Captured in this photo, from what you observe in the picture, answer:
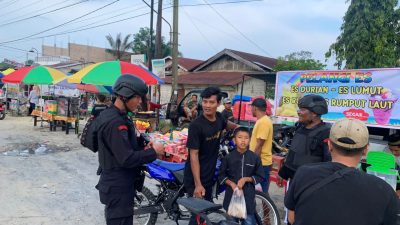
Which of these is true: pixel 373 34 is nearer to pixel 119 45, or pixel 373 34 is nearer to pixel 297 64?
pixel 297 64

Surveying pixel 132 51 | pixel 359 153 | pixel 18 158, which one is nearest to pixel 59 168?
pixel 18 158

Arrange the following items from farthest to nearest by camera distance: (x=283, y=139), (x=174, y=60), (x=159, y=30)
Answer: (x=159, y=30) < (x=174, y=60) < (x=283, y=139)

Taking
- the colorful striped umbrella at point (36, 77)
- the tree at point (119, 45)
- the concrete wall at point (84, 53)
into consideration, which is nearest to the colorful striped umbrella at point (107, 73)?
the colorful striped umbrella at point (36, 77)

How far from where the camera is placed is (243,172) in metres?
3.99

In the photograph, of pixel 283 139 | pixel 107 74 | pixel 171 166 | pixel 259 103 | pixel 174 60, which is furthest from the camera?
pixel 174 60

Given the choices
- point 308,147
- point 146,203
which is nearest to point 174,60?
point 146,203

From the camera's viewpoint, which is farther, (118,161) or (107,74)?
(107,74)

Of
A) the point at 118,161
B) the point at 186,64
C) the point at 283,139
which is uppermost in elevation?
the point at 186,64

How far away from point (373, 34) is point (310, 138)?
12380 millimetres

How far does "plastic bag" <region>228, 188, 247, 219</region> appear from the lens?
3803 millimetres

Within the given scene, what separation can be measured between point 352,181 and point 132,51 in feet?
151

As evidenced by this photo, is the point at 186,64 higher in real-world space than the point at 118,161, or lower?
higher

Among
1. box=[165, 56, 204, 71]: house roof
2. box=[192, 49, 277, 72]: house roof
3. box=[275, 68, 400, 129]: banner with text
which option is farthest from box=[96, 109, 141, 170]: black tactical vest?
box=[165, 56, 204, 71]: house roof

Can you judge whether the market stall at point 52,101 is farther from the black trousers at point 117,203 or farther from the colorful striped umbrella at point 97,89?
the black trousers at point 117,203
